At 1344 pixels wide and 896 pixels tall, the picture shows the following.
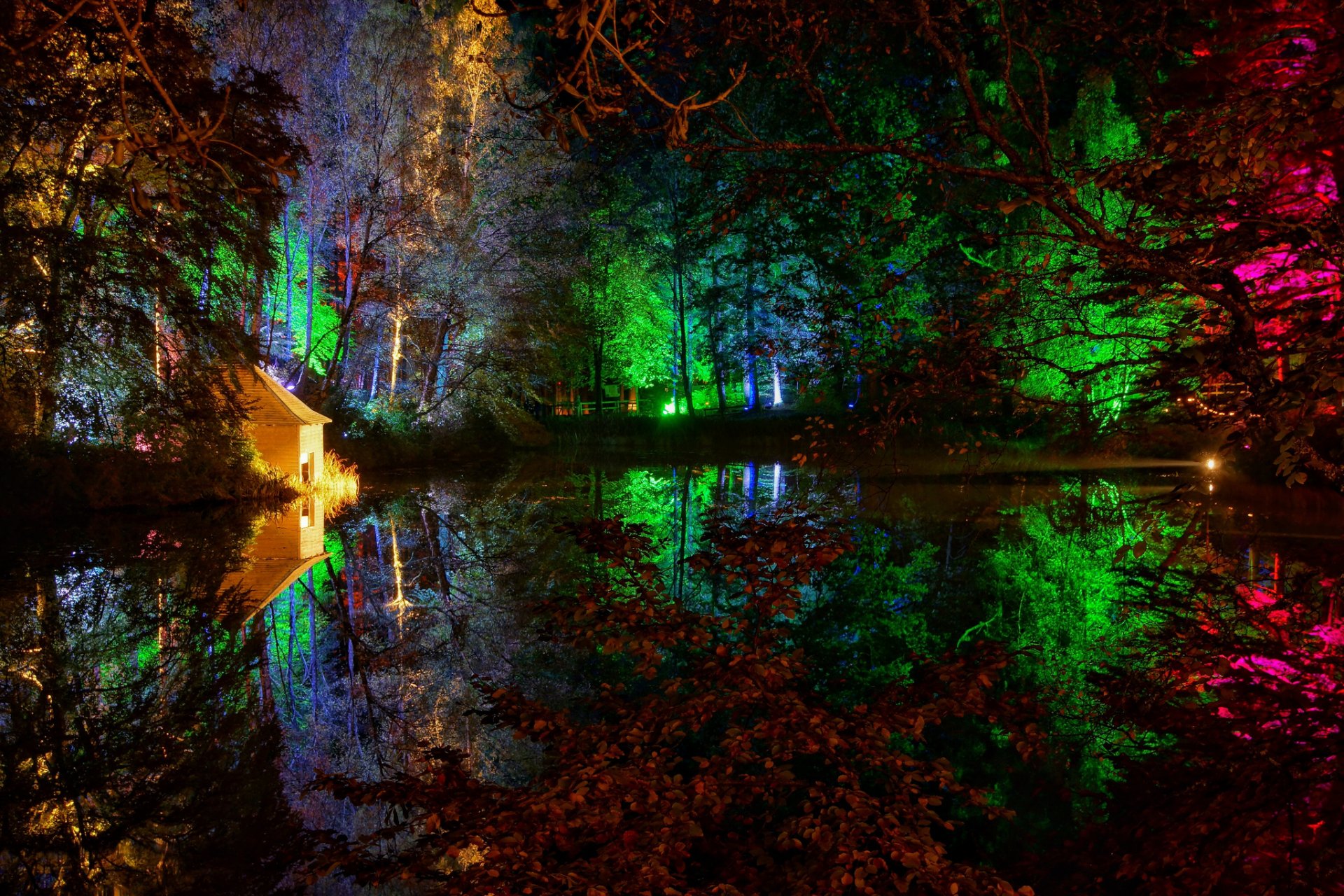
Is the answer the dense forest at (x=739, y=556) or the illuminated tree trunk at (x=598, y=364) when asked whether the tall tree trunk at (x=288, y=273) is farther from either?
the illuminated tree trunk at (x=598, y=364)

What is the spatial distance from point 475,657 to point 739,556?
9.58 ft

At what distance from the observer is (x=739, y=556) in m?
5.99

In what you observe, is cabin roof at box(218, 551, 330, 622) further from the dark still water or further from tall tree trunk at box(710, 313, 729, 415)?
tall tree trunk at box(710, 313, 729, 415)

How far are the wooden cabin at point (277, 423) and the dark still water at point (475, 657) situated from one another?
3.36m

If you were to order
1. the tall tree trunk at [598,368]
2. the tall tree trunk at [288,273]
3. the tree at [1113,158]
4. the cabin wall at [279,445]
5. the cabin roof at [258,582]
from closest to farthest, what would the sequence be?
Result: the tree at [1113,158] < the cabin roof at [258,582] < the cabin wall at [279,445] < the tall tree trunk at [288,273] < the tall tree trunk at [598,368]

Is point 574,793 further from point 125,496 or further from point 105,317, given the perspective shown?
point 125,496

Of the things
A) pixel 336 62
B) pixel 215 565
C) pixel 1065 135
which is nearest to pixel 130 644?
pixel 215 565

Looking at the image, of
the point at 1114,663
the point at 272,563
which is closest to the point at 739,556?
the point at 1114,663

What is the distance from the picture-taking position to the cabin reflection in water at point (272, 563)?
959cm

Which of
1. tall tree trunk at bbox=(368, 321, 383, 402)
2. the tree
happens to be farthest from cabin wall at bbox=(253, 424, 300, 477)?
the tree

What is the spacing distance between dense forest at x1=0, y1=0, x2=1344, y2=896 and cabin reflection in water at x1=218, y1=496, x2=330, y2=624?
0.11 meters

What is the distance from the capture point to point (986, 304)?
587 centimetres

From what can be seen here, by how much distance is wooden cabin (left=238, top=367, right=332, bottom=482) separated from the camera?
18.3 m

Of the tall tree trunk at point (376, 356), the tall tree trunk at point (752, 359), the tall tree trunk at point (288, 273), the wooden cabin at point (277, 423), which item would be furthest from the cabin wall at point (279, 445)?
the tall tree trunk at point (752, 359)
